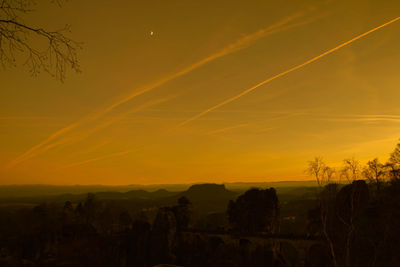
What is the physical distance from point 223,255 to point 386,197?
18.9 m

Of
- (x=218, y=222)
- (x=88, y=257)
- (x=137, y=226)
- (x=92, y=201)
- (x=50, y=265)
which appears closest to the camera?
(x=50, y=265)

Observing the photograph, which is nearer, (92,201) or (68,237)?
(68,237)

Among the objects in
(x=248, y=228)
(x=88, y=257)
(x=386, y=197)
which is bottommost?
(x=88, y=257)

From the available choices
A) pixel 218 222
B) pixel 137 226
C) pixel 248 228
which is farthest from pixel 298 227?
pixel 137 226

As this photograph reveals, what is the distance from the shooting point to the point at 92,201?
5247 centimetres

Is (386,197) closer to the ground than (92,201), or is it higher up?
higher up

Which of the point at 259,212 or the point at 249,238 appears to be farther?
the point at 259,212

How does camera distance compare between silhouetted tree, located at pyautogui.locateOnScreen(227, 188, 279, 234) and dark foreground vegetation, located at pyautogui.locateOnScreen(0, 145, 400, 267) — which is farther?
silhouetted tree, located at pyautogui.locateOnScreen(227, 188, 279, 234)

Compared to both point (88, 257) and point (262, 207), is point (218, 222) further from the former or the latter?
point (88, 257)

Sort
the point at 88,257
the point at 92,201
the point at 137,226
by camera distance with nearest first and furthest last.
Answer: the point at 88,257
the point at 137,226
the point at 92,201

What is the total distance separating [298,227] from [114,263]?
4053cm

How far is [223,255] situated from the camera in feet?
99.2

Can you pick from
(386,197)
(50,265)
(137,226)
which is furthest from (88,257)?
(386,197)

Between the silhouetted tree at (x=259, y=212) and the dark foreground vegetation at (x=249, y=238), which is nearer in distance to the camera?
the dark foreground vegetation at (x=249, y=238)
